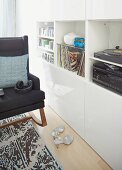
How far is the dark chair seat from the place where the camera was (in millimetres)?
1827

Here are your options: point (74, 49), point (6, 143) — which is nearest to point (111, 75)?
point (74, 49)

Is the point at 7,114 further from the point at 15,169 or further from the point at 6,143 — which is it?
the point at 15,169

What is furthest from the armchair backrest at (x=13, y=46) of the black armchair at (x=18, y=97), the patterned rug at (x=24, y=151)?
A: the patterned rug at (x=24, y=151)

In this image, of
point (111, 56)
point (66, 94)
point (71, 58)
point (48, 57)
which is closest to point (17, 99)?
point (66, 94)

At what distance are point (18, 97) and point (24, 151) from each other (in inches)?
20.4

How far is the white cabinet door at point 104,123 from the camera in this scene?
4.61ft

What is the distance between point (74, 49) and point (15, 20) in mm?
1746

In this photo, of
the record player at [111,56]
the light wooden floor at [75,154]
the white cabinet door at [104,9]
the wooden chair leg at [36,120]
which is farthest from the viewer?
the wooden chair leg at [36,120]

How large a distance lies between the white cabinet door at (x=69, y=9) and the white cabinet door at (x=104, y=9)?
104 mm

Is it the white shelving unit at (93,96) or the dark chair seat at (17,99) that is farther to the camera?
the dark chair seat at (17,99)

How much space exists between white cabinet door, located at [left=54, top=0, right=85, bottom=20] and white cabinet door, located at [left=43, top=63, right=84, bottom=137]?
0.56 meters

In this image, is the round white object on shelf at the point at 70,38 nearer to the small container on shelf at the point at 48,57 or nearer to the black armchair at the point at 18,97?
the small container on shelf at the point at 48,57

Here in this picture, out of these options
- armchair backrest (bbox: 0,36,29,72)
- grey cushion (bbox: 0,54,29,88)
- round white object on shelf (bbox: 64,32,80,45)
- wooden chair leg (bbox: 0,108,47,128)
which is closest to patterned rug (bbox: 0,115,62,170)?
wooden chair leg (bbox: 0,108,47,128)

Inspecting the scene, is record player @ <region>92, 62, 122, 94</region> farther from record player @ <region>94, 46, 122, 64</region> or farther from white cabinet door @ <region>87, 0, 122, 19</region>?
white cabinet door @ <region>87, 0, 122, 19</region>
